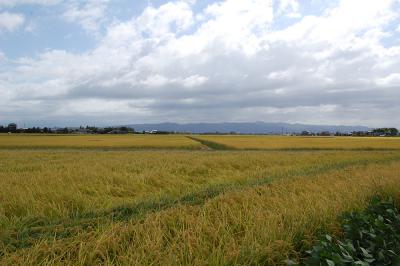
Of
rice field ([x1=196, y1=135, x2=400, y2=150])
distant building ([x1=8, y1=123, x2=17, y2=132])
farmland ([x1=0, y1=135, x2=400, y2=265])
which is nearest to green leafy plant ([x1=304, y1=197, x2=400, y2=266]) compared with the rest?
farmland ([x1=0, y1=135, x2=400, y2=265])

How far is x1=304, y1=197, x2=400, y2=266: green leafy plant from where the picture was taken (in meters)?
3.92

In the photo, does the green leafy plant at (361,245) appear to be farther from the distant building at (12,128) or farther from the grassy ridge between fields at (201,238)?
the distant building at (12,128)

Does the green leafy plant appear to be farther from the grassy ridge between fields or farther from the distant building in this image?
the distant building

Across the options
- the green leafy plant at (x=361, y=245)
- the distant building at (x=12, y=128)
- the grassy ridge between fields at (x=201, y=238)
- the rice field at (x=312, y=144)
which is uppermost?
the distant building at (x=12, y=128)

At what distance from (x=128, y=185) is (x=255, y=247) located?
7.75 m

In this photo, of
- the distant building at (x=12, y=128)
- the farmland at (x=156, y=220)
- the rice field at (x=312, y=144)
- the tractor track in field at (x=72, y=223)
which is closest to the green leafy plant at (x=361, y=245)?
the farmland at (x=156, y=220)

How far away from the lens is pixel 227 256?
437cm

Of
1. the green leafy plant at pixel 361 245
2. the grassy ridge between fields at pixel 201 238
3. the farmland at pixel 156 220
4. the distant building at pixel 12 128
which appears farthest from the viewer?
the distant building at pixel 12 128

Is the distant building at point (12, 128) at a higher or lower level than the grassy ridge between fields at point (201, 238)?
higher

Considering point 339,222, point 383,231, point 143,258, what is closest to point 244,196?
point 339,222

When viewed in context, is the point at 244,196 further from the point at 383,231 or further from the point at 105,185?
the point at 105,185

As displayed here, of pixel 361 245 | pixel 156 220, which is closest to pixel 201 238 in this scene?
pixel 156 220

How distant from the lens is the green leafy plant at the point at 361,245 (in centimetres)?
392

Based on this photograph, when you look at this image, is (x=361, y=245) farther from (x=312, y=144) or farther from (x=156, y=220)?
(x=312, y=144)
